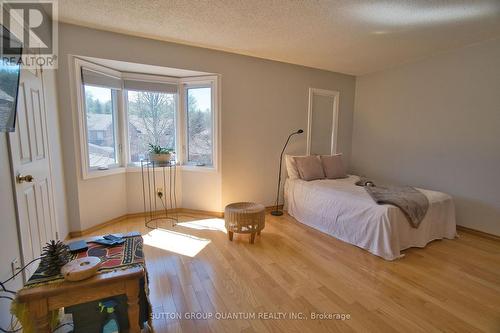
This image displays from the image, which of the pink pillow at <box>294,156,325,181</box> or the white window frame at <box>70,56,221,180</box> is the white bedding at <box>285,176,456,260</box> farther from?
the white window frame at <box>70,56,221,180</box>

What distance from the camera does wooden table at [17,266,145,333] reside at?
1130 millimetres

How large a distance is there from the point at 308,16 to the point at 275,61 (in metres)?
1.41

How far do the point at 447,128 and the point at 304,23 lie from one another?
2514 mm

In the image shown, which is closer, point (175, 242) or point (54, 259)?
point (54, 259)

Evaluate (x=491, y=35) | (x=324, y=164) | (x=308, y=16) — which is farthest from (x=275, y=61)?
(x=491, y=35)

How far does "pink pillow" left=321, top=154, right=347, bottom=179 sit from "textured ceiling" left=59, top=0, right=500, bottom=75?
159 centimetres

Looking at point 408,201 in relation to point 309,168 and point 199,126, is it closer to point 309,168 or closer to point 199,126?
point 309,168

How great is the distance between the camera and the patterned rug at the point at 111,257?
1222 mm

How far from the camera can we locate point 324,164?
12.6 feet

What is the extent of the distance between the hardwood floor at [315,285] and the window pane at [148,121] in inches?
52.6

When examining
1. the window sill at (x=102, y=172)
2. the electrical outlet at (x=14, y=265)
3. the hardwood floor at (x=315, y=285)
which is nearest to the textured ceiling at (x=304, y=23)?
the window sill at (x=102, y=172)

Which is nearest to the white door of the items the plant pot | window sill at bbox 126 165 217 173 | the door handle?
the door handle

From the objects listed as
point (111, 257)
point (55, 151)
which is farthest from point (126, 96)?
point (111, 257)

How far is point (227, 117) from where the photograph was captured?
11.4 feet
